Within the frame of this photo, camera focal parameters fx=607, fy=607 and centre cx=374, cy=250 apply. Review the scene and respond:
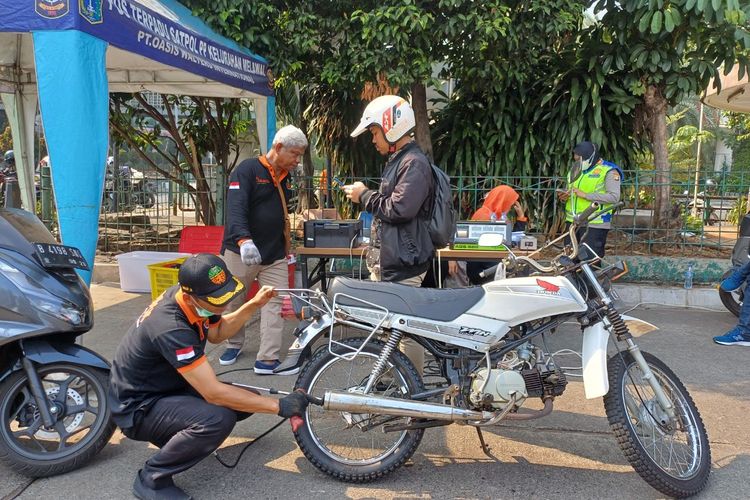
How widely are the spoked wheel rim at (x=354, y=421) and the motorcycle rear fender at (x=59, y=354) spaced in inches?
44.5

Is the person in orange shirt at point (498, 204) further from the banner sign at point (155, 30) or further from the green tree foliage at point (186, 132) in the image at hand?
the green tree foliage at point (186, 132)

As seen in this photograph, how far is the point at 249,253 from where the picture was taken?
13.7 ft

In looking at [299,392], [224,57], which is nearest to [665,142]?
[224,57]

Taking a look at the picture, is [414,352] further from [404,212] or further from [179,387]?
[179,387]

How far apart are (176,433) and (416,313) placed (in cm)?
125

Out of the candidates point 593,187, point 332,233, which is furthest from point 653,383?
point 593,187

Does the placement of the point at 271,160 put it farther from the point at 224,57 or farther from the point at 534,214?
the point at 534,214

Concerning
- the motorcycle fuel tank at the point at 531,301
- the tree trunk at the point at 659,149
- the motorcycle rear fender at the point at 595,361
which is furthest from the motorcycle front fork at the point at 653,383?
the tree trunk at the point at 659,149

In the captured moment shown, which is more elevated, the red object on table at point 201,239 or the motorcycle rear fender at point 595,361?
the red object on table at point 201,239

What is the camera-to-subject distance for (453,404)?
9.90 feet

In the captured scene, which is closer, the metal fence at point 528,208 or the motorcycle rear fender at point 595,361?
the motorcycle rear fender at point 595,361

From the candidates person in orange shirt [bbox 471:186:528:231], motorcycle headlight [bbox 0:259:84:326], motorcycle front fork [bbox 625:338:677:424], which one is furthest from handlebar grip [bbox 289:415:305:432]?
person in orange shirt [bbox 471:186:528:231]

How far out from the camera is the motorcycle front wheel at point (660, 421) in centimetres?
286

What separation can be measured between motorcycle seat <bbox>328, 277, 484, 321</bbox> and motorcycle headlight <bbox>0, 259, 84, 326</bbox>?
4.44 ft
